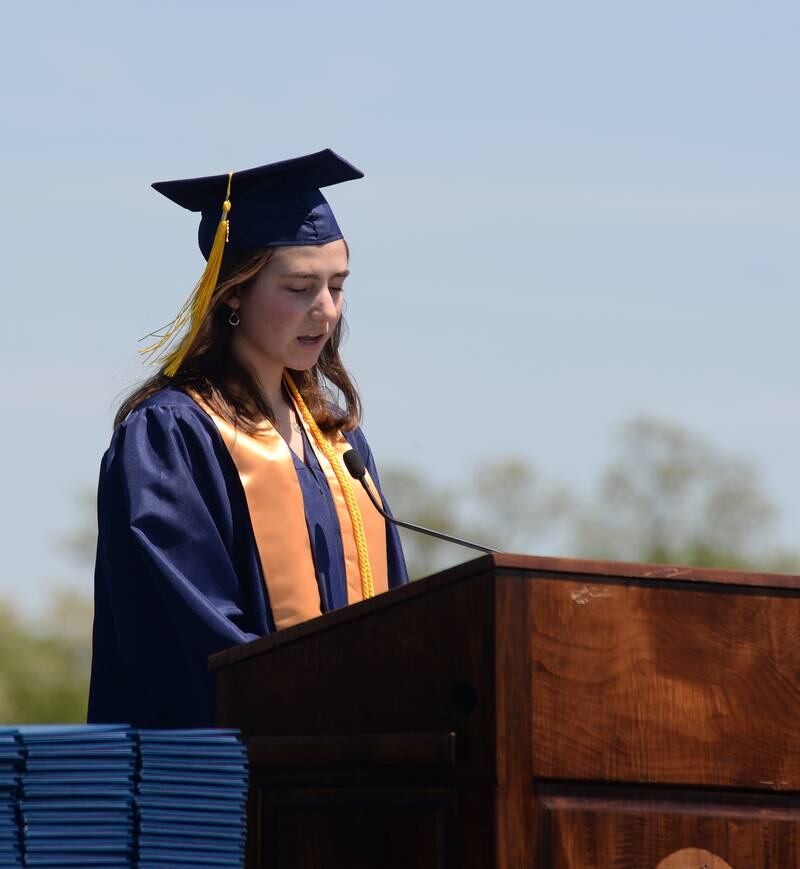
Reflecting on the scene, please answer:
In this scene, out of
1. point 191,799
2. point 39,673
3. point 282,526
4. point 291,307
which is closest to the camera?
point 191,799

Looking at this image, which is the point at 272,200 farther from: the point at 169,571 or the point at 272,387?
the point at 169,571

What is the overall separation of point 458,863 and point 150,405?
1.87 m

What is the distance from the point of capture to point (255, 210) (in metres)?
A: 4.23

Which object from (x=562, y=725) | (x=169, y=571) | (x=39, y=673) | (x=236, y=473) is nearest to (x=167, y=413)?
(x=236, y=473)

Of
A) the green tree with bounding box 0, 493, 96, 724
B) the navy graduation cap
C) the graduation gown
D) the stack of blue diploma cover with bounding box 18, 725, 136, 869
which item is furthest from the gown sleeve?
the green tree with bounding box 0, 493, 96, 724

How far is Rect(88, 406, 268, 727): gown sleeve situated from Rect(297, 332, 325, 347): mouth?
0.34 metres

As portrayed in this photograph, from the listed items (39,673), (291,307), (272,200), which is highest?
(39,673)

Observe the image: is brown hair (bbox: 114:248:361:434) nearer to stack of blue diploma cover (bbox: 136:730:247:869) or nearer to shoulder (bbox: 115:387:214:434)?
shoulder (bbox: 115:387:214:434)

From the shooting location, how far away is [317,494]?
422 cm

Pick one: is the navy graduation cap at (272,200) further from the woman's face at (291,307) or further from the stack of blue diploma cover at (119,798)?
the stack of blue diploma cover at (119,798)

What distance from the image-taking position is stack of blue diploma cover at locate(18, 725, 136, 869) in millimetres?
2289

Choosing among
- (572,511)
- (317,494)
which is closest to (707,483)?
(572,511)

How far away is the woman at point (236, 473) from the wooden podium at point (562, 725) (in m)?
1.00

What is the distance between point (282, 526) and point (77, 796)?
5.61ft
